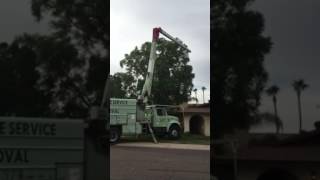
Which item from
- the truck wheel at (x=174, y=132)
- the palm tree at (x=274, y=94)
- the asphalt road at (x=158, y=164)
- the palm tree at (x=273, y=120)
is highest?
the palm tree at (x=274, y=94)

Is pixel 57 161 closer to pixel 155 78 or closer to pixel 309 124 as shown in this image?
pixel 309 124

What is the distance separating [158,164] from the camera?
11.9 m

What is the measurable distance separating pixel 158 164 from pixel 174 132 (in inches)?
218

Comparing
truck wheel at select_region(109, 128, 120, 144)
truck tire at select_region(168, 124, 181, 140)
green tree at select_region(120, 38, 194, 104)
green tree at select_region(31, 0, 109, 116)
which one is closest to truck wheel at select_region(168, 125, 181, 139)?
truck tire at select_region(168, 124, 181, 140)

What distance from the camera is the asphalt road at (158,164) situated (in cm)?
1018

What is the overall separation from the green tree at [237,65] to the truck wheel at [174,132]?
13356 mm

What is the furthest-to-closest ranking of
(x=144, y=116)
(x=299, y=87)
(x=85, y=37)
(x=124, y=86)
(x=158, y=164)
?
1. (x=124, y=86)
2. (x=144, y=116)
3. (x=158, y=164)
4. (x=85, y=37)
5. (x=299, y=87)

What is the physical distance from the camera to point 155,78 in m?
18.5

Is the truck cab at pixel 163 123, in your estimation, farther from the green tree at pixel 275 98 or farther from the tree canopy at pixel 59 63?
the green tree at pixel 275 98

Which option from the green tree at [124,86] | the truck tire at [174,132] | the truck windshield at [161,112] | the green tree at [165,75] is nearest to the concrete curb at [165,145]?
the truck tire at [174,132]

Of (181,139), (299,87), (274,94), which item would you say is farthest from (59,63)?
(181,139)

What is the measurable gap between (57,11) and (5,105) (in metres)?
0.77

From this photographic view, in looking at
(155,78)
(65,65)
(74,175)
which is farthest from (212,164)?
(155,78)

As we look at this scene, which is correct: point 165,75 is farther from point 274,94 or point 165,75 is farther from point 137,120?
point 274,94
